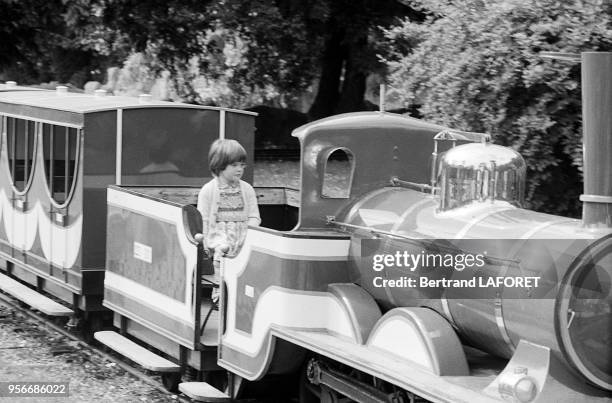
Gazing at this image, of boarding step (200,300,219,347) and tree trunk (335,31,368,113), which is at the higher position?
tree trunk (335,31,368,113)

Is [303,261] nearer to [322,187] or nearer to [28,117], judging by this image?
[322,187]

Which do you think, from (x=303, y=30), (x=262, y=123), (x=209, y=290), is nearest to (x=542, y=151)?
(x=209, y=290)

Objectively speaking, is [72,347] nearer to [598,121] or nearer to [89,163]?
[89,163]

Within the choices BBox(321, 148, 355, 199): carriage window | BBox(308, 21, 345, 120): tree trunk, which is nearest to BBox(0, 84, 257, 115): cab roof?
BBox(321, 148, 355, 199): carriage window

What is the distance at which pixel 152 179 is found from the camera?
914 cm

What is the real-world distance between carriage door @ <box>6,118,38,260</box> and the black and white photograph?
4 cm

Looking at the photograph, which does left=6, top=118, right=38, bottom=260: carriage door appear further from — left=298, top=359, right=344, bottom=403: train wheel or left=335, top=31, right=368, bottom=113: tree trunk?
left=335, top=31, right=368, bottom=113: tree trunk

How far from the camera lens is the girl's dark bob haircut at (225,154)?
23.0 ft

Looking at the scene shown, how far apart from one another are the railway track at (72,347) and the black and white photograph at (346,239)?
0.03 metres

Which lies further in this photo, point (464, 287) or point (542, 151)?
point (542, 151)

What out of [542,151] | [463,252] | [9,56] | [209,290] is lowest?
[209,290]

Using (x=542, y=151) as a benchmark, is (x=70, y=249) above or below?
below

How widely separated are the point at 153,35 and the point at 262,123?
216 inches

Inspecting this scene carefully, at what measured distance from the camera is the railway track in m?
8.13
